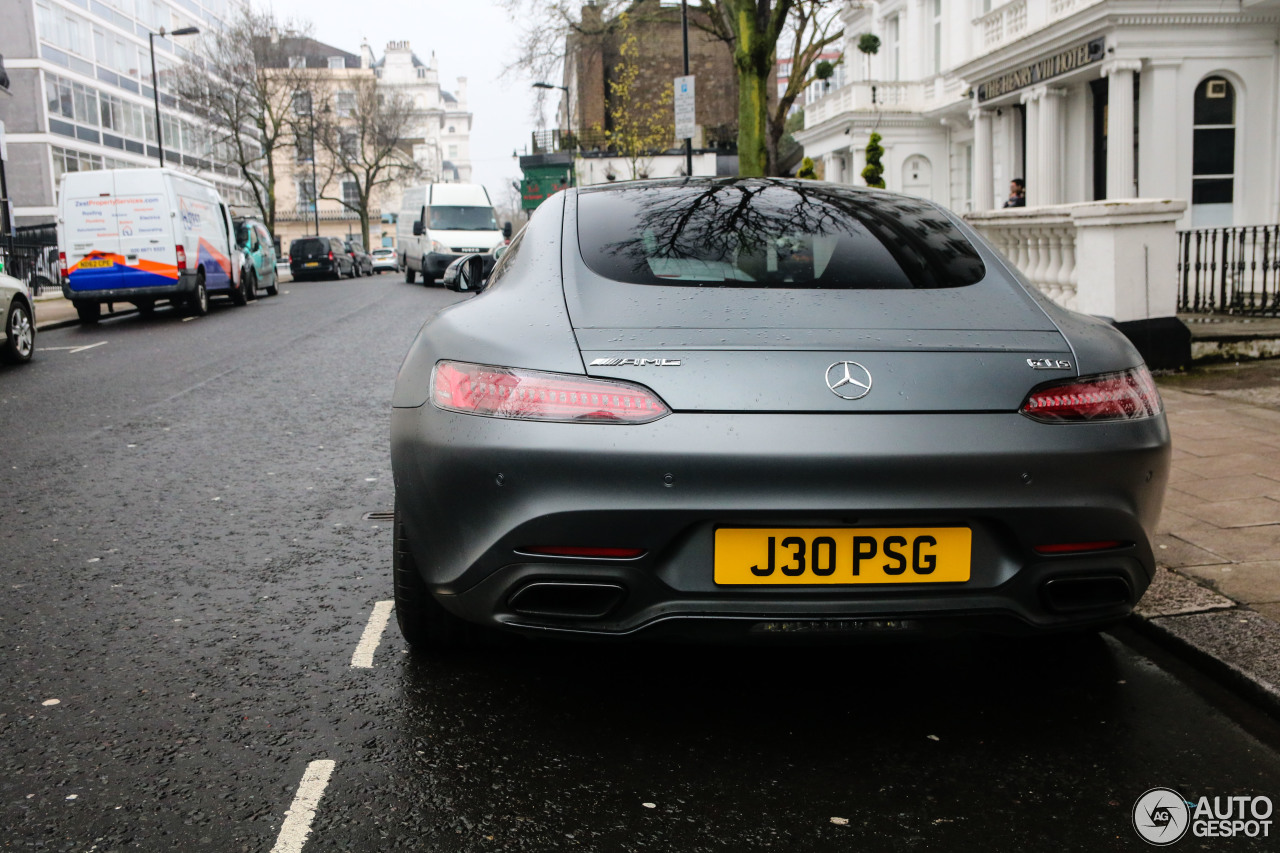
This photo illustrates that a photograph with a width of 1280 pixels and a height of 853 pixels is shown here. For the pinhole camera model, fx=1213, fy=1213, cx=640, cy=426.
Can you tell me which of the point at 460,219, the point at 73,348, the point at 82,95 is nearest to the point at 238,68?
the point at 82,95

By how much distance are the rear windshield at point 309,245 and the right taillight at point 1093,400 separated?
41.2 metres

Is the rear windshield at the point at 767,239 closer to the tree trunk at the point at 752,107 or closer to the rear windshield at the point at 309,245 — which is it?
the tree trunk at the point at 752,107

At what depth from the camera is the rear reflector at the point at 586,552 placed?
276cm

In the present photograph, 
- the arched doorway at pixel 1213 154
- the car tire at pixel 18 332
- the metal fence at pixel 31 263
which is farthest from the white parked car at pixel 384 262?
the car tire at pixel 18 332

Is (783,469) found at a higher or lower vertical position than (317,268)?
lower

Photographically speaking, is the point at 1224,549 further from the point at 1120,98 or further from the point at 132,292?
the point at 132,292

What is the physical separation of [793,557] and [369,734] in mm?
1183

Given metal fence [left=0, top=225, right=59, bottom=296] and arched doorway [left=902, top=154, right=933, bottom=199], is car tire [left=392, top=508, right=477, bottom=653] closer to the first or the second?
metal fence [left=0, top=225, right=59, bottom=296]

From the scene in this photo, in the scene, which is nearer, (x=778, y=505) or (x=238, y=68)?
(x=778, y=505)

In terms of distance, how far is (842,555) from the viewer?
2.76 metres

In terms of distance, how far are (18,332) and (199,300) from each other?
848 centimetres

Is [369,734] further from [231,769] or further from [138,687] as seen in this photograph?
[138,687]

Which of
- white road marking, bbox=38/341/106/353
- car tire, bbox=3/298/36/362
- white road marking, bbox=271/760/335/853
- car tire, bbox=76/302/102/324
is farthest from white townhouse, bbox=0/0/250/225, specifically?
white road marking, bbox=271/760/335/853

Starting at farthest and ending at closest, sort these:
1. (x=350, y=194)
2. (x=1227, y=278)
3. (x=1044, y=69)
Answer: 1. (x=350, y=194)
2. (x=1044, y=69)
3. (x=1227, y=278)
